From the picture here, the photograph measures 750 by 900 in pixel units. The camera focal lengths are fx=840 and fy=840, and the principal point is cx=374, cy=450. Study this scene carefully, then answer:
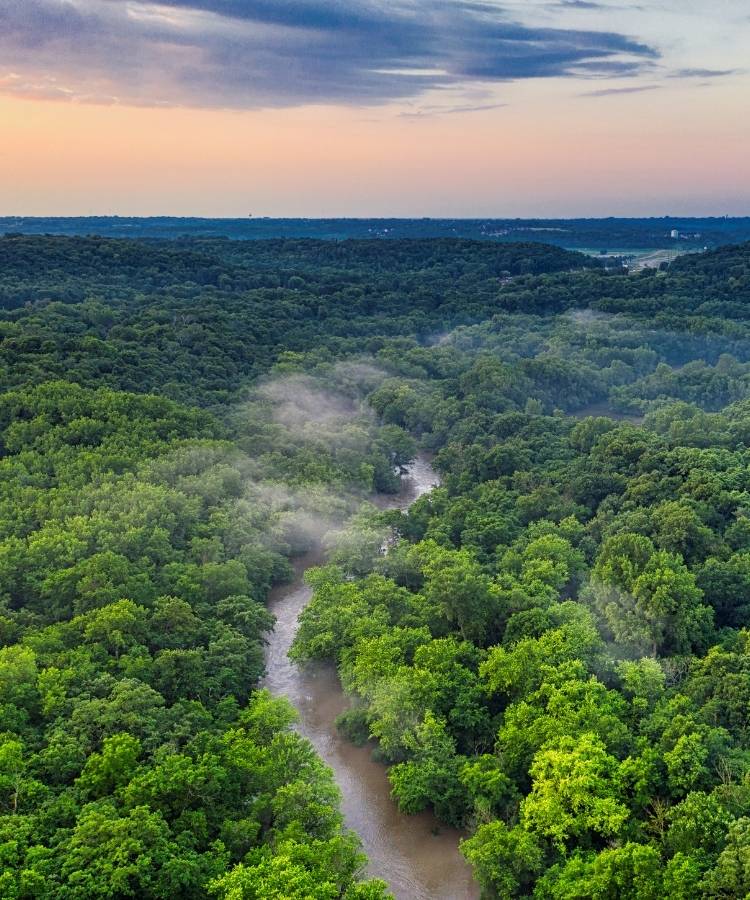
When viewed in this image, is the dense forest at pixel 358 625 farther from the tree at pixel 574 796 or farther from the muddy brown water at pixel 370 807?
the muddy brown water at pixel 370 807

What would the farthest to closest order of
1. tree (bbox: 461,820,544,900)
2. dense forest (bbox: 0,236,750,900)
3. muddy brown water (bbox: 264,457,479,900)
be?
1. muddy brown water (bbox: 264,457,479,900)
2. tree (bbox: 461,820,544,900)
3. dense forest (bbox: 0,236,750,900)

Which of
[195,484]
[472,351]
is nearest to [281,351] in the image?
[472,351]

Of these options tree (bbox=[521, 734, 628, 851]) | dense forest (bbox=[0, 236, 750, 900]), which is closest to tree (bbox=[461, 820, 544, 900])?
dense forest (bbox=[0, 236, 750, 900])

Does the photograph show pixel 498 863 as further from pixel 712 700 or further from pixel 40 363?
pixel 40 363

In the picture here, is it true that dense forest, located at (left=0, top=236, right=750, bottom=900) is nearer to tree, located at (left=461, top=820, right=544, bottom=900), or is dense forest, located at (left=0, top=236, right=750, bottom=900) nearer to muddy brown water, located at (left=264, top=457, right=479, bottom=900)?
tree, located at (left=461, top=820, right=544, bottom=900)

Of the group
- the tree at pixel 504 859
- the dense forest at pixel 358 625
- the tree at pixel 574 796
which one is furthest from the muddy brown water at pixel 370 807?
the tree at pixel 574 796
